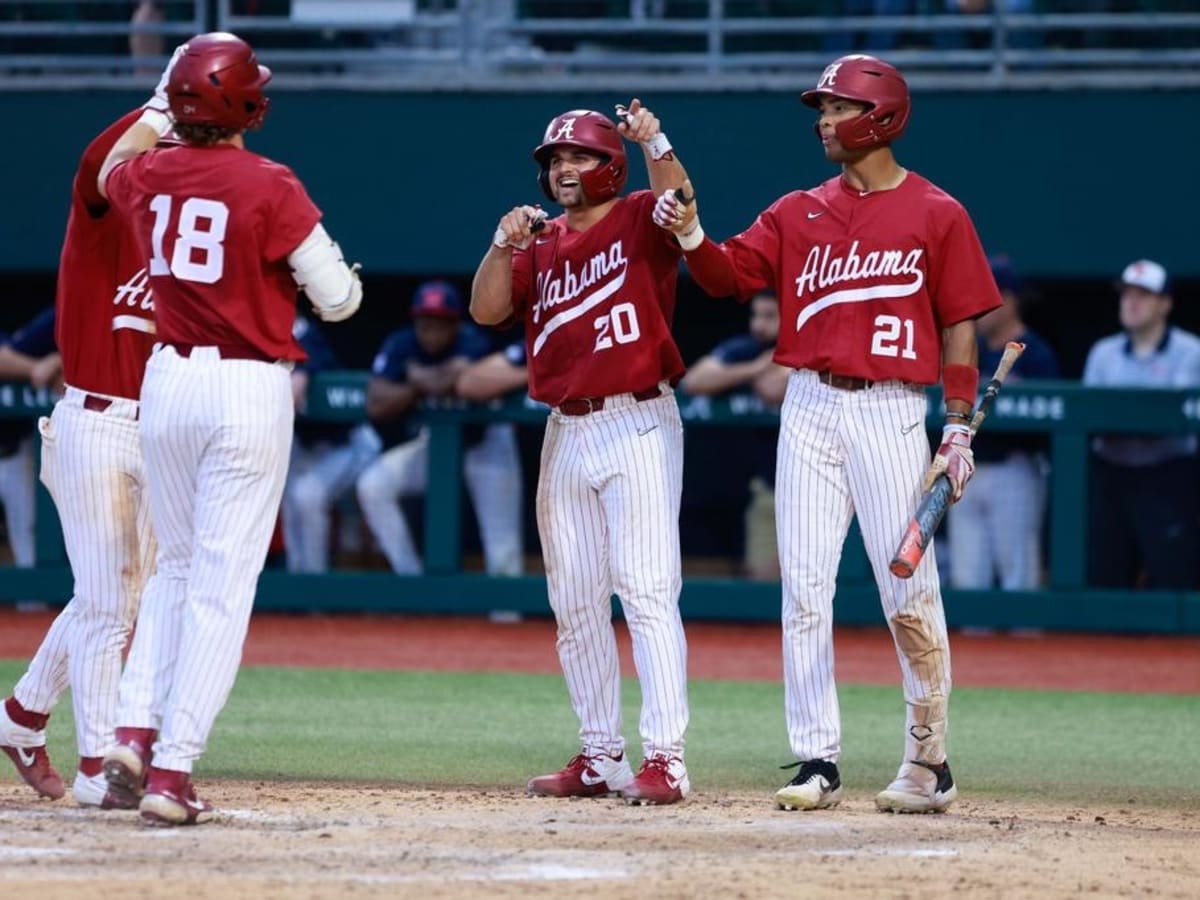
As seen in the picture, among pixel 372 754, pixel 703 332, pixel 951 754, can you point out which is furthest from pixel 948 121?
pixel 372 754

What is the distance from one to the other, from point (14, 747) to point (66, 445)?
2.78ft

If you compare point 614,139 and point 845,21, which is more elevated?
point 845,21

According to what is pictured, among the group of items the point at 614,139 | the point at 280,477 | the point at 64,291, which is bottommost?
the point at 280,477

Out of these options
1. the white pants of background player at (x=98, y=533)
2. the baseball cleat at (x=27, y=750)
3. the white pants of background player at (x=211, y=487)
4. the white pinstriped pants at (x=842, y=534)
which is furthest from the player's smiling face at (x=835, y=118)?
the baseball cleat at (x=27, y=750)

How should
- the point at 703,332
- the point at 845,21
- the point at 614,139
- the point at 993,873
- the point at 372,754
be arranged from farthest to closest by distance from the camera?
the point at 703,332 < the point at 845,21 < the point at 372,754 < the point at 614,139 < the point at 993,873

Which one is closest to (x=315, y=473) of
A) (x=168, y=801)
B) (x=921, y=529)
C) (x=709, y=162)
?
(x=709, y=162)

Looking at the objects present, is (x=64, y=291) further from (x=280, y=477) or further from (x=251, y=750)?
(x=251, y=750)

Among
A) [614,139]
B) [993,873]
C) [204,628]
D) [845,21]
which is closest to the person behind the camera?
[993,873]

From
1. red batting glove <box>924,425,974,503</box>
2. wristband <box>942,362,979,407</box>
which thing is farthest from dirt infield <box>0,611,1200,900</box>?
wristband <box>942,362,979,407</box>

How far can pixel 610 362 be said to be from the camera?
570cm

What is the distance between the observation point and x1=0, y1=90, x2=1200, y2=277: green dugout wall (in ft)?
39.5

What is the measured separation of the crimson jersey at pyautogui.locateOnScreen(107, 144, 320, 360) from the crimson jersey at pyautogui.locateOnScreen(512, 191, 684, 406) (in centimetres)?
99

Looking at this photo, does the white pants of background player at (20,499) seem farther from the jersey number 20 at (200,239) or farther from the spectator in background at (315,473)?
the jersey number 20 at (200,239)

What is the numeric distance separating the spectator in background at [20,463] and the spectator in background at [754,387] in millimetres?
3448
